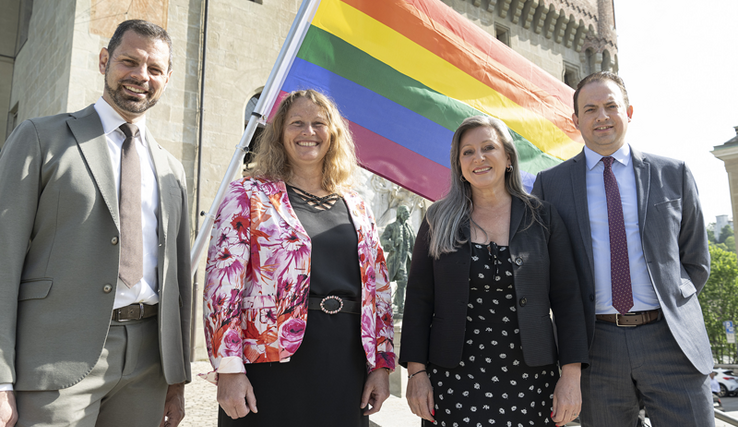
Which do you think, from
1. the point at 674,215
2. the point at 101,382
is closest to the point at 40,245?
the point at 101,382

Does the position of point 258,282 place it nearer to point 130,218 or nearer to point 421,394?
point 130,218

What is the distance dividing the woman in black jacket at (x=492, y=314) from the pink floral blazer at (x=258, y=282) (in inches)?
10.1

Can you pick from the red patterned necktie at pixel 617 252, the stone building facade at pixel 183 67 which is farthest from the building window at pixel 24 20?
the red patterned necktie at pixel 617 252

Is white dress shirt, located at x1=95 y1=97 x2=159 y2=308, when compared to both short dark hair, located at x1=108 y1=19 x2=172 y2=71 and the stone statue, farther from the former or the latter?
the stone statue

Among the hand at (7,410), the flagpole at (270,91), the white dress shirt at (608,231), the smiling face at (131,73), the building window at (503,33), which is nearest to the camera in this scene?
the hand at (7,410)

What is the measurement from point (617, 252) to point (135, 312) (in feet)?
6.96

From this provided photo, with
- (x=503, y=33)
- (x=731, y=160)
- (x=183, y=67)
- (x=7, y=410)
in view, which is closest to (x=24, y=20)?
(x=183, y=67)

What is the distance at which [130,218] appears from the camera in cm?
187

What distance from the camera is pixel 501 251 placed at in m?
2.18

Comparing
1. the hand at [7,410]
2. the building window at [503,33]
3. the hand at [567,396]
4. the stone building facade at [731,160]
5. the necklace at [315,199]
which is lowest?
the hand at [567,396]

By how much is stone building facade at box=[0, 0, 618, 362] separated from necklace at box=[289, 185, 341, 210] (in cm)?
774

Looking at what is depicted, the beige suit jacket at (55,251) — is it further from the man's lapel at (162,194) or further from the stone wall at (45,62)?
the stone wall at (45,62)

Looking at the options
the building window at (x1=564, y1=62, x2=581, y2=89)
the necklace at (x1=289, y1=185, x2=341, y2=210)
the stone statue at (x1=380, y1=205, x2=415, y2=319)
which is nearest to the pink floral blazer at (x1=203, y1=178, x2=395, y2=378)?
the necklace at (x1=289, y1=185, x2=341, y2=210)

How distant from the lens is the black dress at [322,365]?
1.90 m
